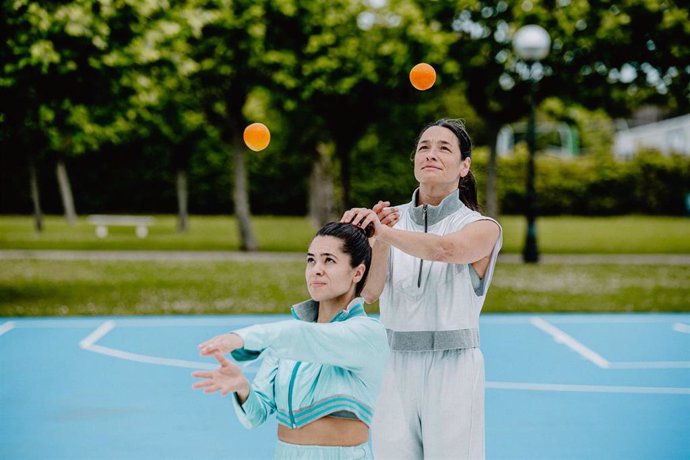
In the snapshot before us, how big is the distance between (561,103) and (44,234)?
60.2 feet

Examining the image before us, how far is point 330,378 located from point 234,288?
12.5 m

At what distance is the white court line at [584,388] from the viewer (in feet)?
26.6

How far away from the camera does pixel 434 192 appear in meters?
3.59

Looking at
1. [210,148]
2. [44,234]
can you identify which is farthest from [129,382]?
[210,148]

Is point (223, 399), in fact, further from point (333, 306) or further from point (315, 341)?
point (315, 341)

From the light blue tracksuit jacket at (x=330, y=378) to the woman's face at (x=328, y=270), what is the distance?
82mm

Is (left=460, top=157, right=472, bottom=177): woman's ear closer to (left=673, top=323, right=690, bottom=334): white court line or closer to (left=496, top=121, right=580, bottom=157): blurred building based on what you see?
(left=673, top=323, right=690, bottom=334): white court line

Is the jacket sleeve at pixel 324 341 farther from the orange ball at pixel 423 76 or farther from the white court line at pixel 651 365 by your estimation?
the white court line at pixel 651 365

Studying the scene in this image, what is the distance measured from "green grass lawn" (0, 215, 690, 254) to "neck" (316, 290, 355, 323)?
66.3ft

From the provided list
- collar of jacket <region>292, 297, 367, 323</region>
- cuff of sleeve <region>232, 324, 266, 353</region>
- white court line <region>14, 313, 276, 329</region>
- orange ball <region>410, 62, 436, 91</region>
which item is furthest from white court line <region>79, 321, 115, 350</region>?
cuff of sleeve <region>232, 324, 266, 353</region>

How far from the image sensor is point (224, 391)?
249 centimetres

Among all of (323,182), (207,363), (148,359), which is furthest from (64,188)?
(207,363)

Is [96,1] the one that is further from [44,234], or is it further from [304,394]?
[44,234]

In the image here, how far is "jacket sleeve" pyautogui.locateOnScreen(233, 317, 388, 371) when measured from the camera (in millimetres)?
2398
